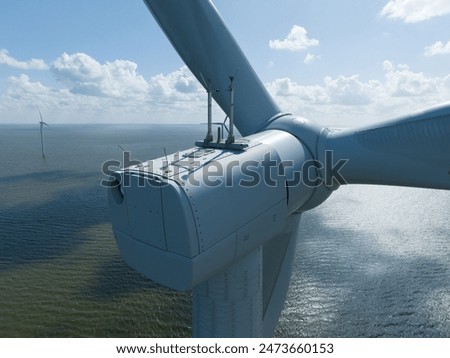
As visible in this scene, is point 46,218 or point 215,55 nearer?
point 215,55

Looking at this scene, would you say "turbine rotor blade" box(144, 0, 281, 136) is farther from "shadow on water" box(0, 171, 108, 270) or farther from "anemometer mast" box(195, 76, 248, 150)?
"shadow on water" box(0, 171, 108, 270)

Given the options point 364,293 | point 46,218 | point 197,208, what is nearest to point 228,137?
point 197,208

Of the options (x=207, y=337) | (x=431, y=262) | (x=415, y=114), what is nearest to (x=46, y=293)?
(x=207, y=337)

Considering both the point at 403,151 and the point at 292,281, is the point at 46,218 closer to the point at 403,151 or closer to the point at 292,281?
the point at 292,281

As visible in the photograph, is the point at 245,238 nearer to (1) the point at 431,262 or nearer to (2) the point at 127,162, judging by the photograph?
(2) the point at 127,162

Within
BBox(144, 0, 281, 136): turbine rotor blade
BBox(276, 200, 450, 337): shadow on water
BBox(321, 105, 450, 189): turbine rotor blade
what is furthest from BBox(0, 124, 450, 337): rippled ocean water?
BBox(321, 105, 450, 189): turbine rotor blade

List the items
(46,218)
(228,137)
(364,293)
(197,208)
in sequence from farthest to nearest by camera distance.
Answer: (46,218)
(364,293)
(228,137)
(197,208)
